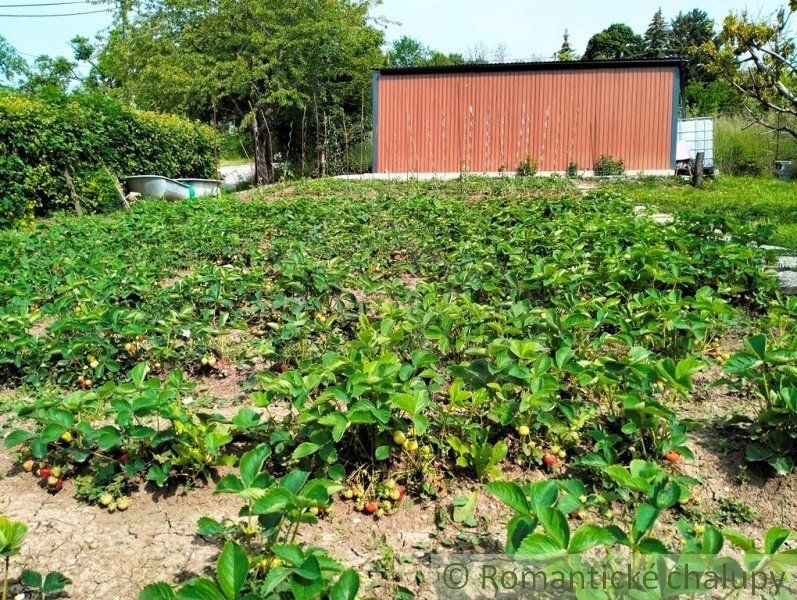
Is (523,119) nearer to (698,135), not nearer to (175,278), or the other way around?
(698,135)

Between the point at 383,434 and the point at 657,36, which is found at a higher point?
the point at 657,36

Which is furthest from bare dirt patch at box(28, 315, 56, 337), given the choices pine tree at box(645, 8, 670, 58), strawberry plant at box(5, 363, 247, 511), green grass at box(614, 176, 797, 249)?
pine tree at box(645, 8, 670, 58)

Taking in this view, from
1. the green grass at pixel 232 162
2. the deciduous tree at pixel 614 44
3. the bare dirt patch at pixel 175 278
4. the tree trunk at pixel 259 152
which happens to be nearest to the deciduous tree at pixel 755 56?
the bare dirt patch at pixel 175 278

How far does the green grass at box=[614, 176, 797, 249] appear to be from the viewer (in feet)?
21.7

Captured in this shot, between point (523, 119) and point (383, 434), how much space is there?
1478cm

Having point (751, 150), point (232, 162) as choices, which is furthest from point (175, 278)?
point (232, 162)

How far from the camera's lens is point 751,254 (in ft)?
13.3

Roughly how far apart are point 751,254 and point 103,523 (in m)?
3.76

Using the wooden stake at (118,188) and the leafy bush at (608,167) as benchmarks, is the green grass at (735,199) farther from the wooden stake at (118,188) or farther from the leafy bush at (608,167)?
the wooden stake at (118,188)

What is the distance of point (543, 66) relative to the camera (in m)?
15.8

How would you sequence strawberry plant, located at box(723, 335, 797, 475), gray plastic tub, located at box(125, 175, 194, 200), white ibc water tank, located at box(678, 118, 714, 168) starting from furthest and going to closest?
1. white ibc water tank, located at box(678, 118, 714, 168)
2. gray plastic tub, located at box(125, 175, 194, 200)
3. strawberry plant, located at box(723, 335, 797, 475)

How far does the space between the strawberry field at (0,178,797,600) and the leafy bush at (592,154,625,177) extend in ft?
37.3

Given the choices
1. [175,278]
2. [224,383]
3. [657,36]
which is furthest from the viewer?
[657,36]

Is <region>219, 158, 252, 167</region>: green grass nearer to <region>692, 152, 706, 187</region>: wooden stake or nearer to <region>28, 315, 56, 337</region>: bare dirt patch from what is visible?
<region>692, 152, 706, 187</region>: wooden stake
